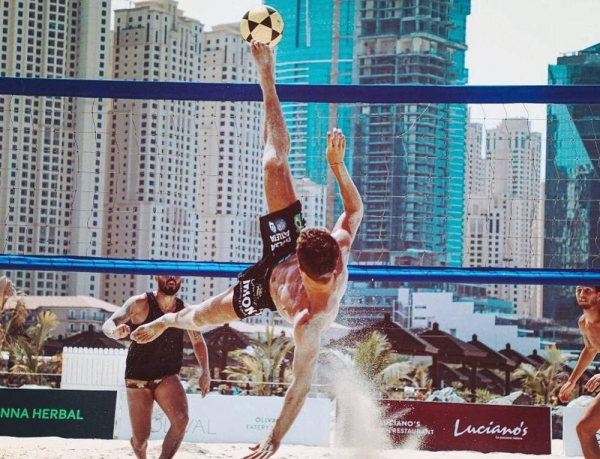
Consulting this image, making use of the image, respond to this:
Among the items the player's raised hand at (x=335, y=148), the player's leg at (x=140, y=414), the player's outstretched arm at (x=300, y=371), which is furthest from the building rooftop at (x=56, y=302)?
the player's outstretched arm at (x=300, y=371)

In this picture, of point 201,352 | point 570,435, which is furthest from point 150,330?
point 570,435

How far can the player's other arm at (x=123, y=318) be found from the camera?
5.72 metres

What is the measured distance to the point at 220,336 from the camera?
28.5 m

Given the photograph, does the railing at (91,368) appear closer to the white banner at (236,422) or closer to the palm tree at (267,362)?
the white banner at (236,422)

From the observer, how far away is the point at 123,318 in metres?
6.36

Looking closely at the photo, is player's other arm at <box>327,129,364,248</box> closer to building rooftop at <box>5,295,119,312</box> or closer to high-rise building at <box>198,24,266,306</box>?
high-rise building at <box>198,24,266,306</box>

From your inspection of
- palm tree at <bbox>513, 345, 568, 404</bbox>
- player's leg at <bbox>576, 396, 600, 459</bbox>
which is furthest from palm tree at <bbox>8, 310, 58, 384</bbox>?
player's leg at <bbox>576, 396, 600, 459</bbox>

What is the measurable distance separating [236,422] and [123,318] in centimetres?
434

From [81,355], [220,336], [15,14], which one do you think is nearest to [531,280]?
[81,355]

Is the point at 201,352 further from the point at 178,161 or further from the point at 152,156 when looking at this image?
the point at 178,161

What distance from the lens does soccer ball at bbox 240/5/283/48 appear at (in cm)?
585

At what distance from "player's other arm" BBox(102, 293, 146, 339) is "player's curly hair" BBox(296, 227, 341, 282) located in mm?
1908

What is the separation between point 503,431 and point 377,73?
156 ft

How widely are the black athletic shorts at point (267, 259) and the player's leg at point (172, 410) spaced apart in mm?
1865
